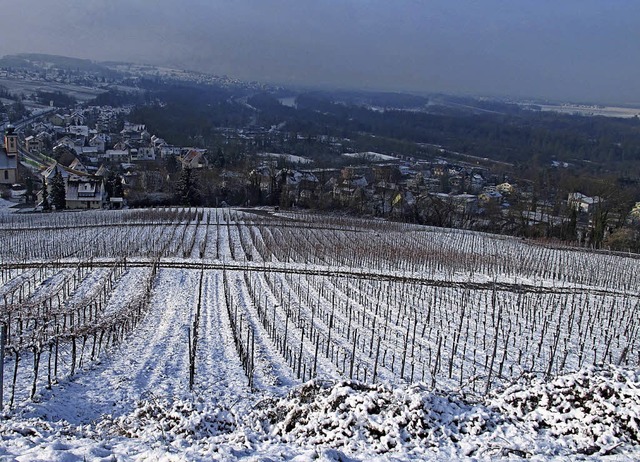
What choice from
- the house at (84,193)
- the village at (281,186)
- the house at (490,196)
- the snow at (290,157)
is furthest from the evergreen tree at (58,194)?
the house at (490,196)

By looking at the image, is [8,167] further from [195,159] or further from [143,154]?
[143,154]

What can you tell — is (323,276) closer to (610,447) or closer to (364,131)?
(610,447)

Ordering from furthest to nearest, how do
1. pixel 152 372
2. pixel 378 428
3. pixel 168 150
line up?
pixel 168 150
pixel 152 372
pixel 378 428

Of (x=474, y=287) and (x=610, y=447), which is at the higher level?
(x=610, y=447)

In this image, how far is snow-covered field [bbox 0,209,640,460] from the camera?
6676 mm

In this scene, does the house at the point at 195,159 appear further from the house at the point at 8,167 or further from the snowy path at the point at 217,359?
the snowy path at the point at 217,359

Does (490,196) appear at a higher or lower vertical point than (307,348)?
lower

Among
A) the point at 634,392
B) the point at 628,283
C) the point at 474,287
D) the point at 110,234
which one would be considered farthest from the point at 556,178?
A: the point at 634,392

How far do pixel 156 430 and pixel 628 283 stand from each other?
69.7 feet

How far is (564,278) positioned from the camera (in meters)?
22.7

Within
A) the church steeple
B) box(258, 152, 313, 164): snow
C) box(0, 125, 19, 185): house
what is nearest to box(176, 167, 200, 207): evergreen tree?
box(0, 125, 19, 185): house

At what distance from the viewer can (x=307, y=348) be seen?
1253 cm

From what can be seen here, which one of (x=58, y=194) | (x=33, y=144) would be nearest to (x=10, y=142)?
(x=58, y=194)

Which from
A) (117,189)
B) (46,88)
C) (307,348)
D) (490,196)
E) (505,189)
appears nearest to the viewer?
(307,348)
